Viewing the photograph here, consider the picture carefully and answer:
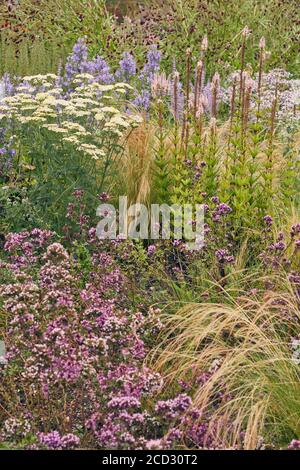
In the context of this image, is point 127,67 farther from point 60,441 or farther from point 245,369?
point 60,441

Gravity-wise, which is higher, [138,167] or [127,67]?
[127,67]

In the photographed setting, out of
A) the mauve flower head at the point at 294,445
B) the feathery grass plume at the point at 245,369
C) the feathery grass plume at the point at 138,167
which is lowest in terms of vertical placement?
the mauve flower head at the point at 294,445

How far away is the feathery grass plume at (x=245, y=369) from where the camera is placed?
4055 millimetres

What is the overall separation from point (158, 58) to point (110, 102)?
1.27 m

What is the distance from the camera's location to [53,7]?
38.6ft

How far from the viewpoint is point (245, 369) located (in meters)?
4.43

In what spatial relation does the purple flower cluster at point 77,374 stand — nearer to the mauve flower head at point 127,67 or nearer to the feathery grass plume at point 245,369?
the feathery grass plume at point 245,369

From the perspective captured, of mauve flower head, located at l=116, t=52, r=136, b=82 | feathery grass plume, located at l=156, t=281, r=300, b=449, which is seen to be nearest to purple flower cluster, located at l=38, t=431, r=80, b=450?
feathery grass plume, located at l=156, t=281, r=300, b=449

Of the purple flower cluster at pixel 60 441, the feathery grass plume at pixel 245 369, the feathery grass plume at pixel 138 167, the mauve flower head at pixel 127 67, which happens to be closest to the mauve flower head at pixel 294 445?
the feathery grass plume at pixel 245 369

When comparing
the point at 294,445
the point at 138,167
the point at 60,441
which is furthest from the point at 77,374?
the point at 138,167

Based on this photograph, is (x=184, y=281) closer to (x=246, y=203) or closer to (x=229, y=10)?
(x=246, y=203)

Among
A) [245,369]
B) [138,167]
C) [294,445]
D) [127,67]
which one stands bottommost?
[294,445]

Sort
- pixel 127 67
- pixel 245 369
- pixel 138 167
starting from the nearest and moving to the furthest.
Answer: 1. pixel 245 369
2. pixel 138 167
3. pixel 127 67
